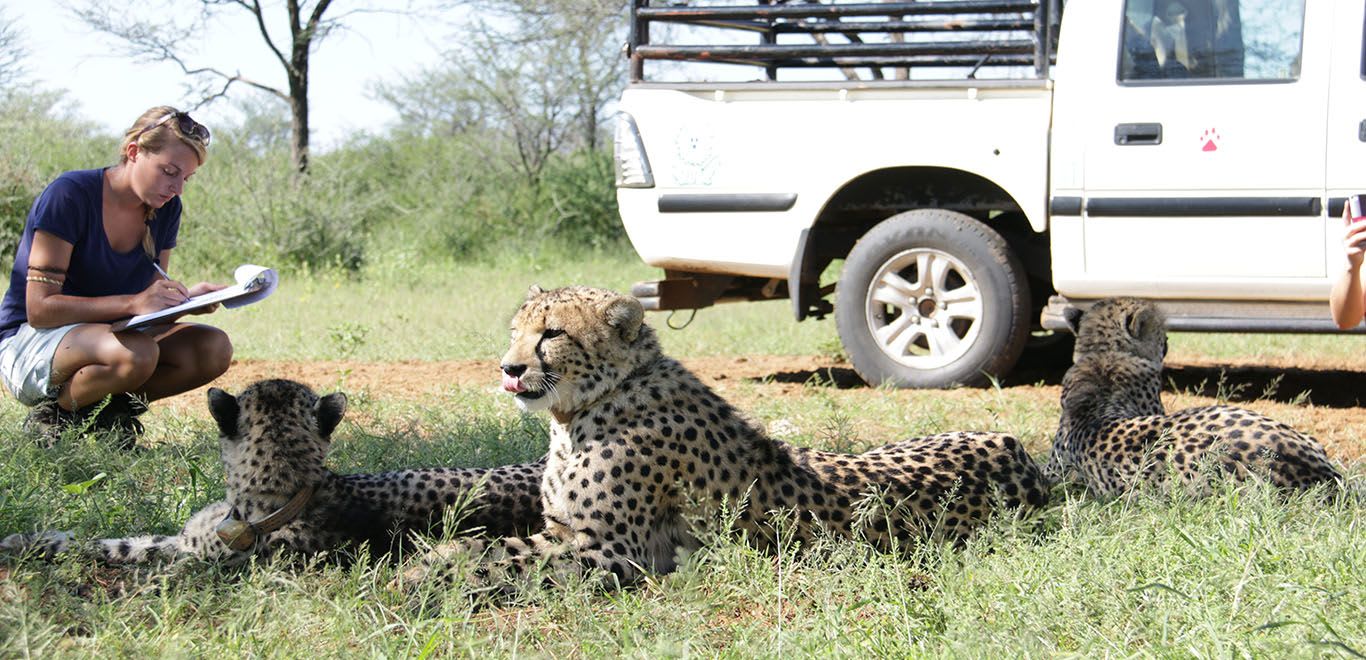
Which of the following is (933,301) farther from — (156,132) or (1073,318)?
(156,132)

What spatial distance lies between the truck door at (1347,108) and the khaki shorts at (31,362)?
4840 millimetres

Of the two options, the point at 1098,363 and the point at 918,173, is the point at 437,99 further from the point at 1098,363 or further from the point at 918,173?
the point at 1098,363

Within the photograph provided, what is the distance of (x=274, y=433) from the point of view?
3.51 meters

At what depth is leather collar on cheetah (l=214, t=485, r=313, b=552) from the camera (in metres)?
3.36

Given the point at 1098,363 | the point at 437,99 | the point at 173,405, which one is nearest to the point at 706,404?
the point at 1098,363

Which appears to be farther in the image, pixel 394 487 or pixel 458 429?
pixel 458 429

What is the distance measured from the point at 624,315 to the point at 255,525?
1004mm

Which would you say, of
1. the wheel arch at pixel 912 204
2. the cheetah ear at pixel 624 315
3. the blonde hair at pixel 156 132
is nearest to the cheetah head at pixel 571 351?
the cheetah ear at pixel 624 315

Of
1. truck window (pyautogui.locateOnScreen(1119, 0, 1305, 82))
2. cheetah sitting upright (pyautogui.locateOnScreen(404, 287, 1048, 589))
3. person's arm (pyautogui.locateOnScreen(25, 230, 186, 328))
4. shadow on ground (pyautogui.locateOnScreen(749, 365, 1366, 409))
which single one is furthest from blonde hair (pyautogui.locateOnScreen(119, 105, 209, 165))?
truck window (pyautogui.locateOnScreen(1119, 0, 1305, 82))

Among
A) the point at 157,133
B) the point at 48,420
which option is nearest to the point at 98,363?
the point at 48,420

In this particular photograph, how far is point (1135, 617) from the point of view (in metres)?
2.73

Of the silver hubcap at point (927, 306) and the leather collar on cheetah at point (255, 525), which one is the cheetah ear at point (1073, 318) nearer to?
the silver hubcap at point (927, 306)

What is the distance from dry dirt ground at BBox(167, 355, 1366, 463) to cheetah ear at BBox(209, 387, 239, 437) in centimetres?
252

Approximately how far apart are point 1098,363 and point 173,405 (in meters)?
3.73
